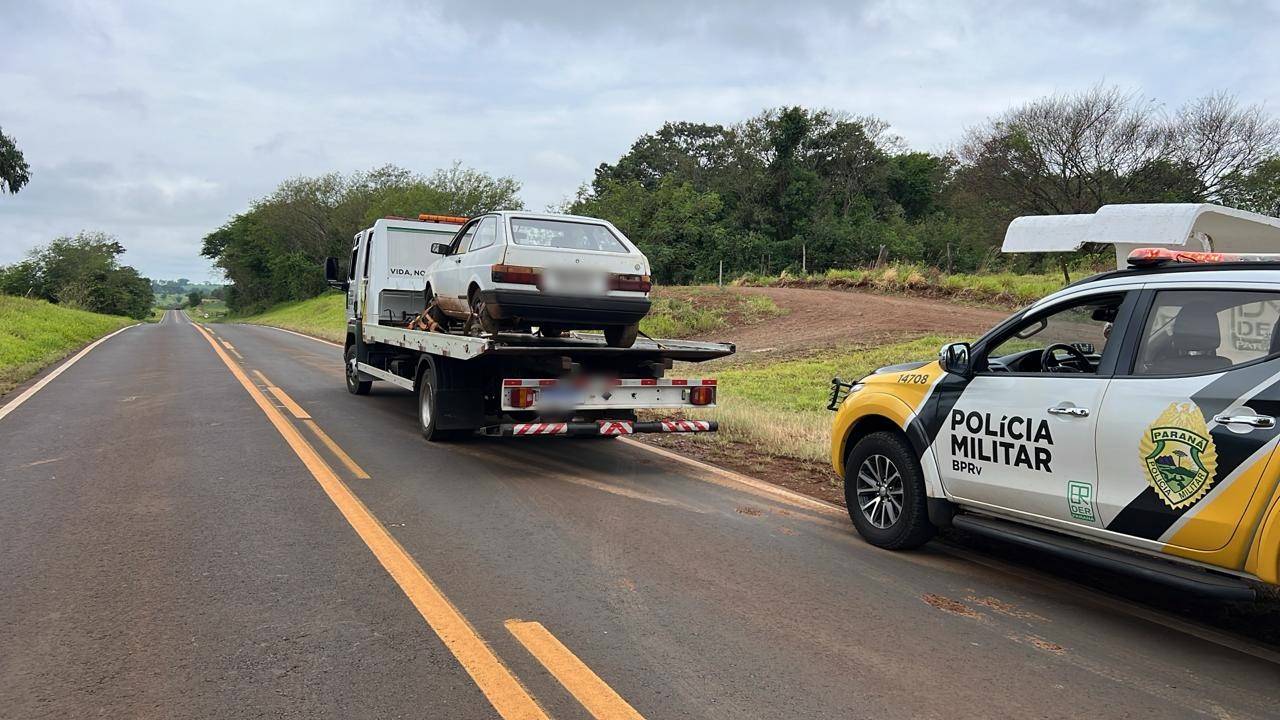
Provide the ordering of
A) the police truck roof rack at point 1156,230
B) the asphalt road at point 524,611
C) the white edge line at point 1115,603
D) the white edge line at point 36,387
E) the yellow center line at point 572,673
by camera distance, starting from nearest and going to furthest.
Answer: the yellow center line at point 572,673
the asphalt road at point 524,611
the white edge line at point 1115,603
the police truck roof rack at point 1156,230
the white edge line at point 36,387

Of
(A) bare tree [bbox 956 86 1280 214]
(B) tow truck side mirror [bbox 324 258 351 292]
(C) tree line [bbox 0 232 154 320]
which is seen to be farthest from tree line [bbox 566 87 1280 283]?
(C) tree line [bbox 0 232 154 320]

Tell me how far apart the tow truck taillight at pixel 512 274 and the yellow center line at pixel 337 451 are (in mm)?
2123

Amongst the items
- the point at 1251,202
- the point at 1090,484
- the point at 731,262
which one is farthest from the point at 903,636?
the point at 731,262

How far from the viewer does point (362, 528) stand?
5766mm

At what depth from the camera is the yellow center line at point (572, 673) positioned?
131 inches

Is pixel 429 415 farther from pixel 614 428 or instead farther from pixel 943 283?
pixel 943 283

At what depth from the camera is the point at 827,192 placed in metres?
49.1

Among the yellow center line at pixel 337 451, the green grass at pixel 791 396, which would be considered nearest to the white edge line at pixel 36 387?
the yellow center line at pixel 337 451

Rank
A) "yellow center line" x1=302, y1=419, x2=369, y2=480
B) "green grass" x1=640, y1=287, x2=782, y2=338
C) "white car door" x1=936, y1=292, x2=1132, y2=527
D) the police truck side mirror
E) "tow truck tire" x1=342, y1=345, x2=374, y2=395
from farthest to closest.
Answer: "green grass" x1=640, y1=287, x2=782, y2=338 → "tow truck tire" x1=342, y1=345, x2=374, y2=395 → "yellow center line" x1=302, y1=419, x2=369, y2=480 → the police truck side mirror → "white car door" x1=936, y1=292, x2=1132, y2=527

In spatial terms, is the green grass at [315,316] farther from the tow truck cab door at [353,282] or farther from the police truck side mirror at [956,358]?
the police truck side mirror at [956,358]

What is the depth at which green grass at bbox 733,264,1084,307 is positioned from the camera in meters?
21.9

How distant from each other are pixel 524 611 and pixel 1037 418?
2.98 metres

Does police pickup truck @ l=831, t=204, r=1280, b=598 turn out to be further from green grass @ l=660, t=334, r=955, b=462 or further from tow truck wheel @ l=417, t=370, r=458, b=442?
tow truck wheel @ l=417, t=370, r=458, b=442

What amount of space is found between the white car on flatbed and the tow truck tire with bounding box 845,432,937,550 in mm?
3053
